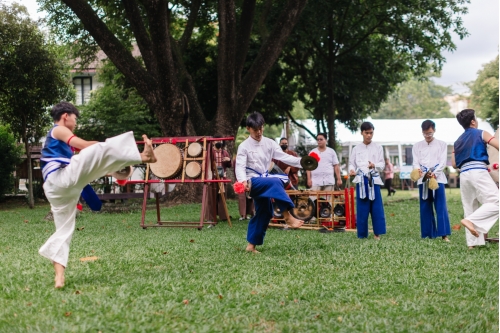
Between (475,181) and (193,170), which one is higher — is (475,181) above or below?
below

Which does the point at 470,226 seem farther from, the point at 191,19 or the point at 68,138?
the point at 191,19

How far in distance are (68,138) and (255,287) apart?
2373mm

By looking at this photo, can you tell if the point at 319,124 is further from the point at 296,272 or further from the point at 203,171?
the point at 296,272

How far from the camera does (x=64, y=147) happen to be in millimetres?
7094

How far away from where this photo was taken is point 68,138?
6.93 meters

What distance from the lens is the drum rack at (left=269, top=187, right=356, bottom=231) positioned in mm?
13734

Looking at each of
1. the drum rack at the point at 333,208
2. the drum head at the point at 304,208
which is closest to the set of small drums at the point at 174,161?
the drum rack at the point at 333,208

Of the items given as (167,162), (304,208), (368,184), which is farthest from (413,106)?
(368,184)

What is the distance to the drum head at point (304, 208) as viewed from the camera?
14055 mm

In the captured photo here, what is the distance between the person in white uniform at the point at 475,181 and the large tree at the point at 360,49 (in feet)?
47.0

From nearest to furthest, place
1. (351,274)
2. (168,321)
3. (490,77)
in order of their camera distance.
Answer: (168,321)
(351,274)
(490,77)

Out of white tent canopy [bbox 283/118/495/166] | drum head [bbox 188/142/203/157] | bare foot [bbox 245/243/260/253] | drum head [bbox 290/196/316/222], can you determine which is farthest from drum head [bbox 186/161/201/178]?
white tent canopy [bbox 283/118/495/166]

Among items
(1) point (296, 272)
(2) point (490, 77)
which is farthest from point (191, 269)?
(2) point (490, 77)

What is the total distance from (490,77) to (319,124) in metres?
27.1
